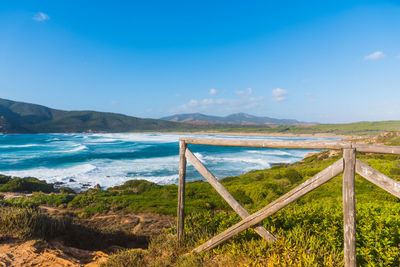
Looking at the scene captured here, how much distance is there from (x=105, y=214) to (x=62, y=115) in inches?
6853

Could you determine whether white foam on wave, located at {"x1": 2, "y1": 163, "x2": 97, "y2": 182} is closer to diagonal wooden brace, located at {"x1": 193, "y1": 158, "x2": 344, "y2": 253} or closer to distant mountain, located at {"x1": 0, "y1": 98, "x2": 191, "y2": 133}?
diagonal wooden brace, located at {"x1": 193, "y1": 158, "x2": 344, "y2": 253}

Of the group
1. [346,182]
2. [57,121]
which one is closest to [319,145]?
[346,182]

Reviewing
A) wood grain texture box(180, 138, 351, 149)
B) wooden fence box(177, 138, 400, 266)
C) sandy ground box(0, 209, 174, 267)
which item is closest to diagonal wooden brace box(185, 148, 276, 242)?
wooden fence box(177, 138, 400, 266)

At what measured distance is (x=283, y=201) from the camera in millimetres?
2771

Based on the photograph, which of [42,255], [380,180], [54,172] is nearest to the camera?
[380,180]

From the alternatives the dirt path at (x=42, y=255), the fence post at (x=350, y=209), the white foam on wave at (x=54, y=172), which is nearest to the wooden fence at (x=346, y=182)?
the fence post at (x=350, y=209)

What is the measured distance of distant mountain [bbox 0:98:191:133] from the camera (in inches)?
4580

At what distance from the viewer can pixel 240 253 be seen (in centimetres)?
302

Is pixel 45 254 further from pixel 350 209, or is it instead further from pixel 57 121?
pixel 57 121

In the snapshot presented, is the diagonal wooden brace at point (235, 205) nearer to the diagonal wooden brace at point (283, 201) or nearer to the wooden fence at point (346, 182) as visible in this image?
the wooden fence at point (346, 182)

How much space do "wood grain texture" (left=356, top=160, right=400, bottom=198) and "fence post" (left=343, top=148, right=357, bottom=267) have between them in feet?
0.27

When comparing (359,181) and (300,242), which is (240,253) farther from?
(359,181)

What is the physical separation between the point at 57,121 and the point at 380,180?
162 meters

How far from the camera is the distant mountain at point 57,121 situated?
116 meters
